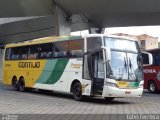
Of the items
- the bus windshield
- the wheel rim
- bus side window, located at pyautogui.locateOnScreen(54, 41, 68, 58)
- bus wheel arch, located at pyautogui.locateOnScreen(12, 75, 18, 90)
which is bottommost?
the wheel rim

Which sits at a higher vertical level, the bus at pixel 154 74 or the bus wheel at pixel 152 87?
the bus at pixel 154 74

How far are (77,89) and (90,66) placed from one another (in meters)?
1.65

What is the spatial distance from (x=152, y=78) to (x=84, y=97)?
9.03m

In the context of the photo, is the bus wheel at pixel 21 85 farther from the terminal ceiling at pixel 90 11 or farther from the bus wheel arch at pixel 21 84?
the terminal ceiling at pixel 90 11

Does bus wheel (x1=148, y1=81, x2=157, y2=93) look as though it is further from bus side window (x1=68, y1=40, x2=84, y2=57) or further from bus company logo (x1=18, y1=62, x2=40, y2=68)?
bus side window (x1=68, y1=40, x2=84, y2=57)

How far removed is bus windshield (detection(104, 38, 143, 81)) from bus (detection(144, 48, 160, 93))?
7.66 meters

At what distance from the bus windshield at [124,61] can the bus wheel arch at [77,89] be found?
86.7 inches

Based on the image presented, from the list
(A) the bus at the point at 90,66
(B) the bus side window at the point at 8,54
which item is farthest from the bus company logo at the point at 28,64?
(B) the bus side window at the point at 8,54

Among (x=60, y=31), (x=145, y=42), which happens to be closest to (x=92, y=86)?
(x=60, y=31)

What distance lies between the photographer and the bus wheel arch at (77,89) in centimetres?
1925

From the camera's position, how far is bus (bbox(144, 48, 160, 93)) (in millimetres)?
26312

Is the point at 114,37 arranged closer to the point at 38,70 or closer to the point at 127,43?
the point at 127,43


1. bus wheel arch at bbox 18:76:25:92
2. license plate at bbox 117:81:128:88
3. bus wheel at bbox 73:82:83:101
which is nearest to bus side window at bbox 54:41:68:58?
bus wheel at bbox 73:82:83:101

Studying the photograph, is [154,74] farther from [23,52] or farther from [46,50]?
[23,52]
